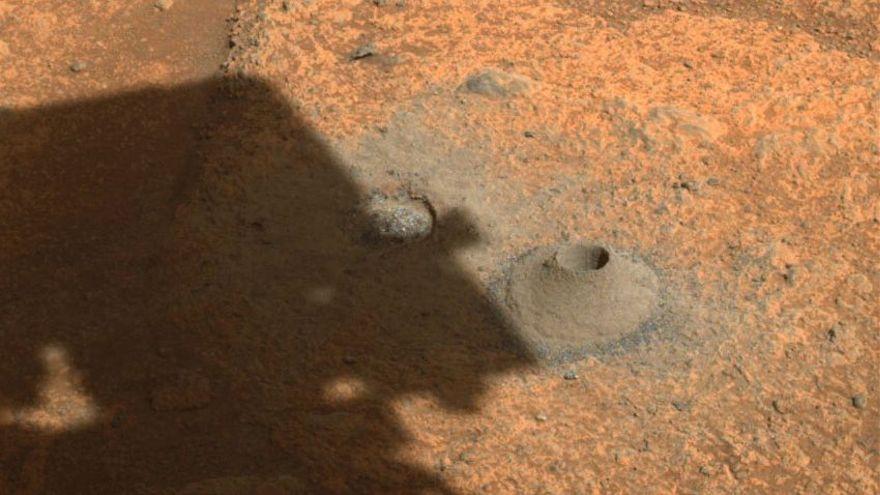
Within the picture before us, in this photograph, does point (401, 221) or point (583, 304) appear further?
point (401, 221)

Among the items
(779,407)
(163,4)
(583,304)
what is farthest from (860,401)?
(163,4)

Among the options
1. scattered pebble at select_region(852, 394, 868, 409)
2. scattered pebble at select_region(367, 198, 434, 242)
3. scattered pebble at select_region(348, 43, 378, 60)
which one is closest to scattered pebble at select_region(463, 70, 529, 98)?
scattered pebble at select_region(348, 43, 378, 60)

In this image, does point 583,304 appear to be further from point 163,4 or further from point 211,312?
point 163,4

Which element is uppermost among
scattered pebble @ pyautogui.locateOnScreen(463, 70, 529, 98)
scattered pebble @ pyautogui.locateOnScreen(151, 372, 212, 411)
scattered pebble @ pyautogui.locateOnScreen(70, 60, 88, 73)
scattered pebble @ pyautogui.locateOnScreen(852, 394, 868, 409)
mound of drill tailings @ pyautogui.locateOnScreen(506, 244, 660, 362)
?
scattered pebble @ pyautogui.locateOnScreen(463, 70, 529, 98)

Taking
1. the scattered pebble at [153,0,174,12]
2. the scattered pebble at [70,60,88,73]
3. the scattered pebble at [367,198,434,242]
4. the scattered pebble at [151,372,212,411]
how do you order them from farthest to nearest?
the scattered pebble at [153,0,174,12] < the scattered pebble at [70,60,88,73] < the scattered pebble at [367,198,434,242] < the scattered pebble at [151,372,212,411]

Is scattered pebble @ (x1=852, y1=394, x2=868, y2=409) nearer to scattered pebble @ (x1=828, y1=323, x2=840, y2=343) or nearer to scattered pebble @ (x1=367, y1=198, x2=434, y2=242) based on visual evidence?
scattered pebble @ (x1=828, y1=323, x2=840, y2=343)

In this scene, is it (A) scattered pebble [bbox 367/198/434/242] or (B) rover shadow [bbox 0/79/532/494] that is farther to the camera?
(A) scattered pebble [bbox 367/198/434/242]
